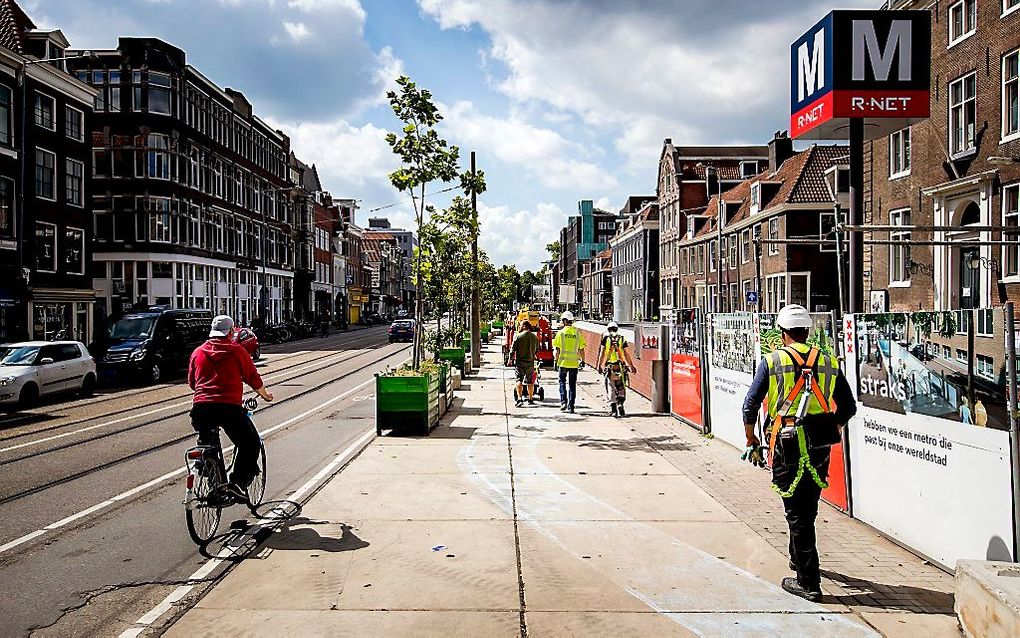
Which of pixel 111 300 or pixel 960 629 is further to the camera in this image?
pixel 111 300

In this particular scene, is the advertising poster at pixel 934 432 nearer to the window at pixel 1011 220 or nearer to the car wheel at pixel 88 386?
the window at pixel 1011 220

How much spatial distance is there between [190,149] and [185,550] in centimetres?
4924

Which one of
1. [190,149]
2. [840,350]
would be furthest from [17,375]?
[190,149]

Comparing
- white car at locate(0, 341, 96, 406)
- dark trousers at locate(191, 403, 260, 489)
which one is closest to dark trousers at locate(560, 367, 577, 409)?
dark trousers at locate(191, 403, 260, 489)

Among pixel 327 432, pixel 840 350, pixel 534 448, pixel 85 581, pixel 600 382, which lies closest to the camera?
pixel 85 581

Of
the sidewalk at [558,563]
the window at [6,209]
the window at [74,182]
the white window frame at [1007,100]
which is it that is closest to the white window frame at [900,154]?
the white window frame at [1007,100]

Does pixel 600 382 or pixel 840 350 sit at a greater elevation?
pixel 840 350

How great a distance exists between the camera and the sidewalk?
5.23 meters

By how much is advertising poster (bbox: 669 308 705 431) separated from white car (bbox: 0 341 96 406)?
13717 mm

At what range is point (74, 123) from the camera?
36.0m

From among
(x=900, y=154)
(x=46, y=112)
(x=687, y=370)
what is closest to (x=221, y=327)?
(x=687, y=370)

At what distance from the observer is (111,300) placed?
48625mm

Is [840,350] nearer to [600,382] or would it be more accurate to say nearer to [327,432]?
[327,432]

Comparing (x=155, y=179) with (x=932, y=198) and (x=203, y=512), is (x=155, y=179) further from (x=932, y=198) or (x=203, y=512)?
(x=203, y=512)
